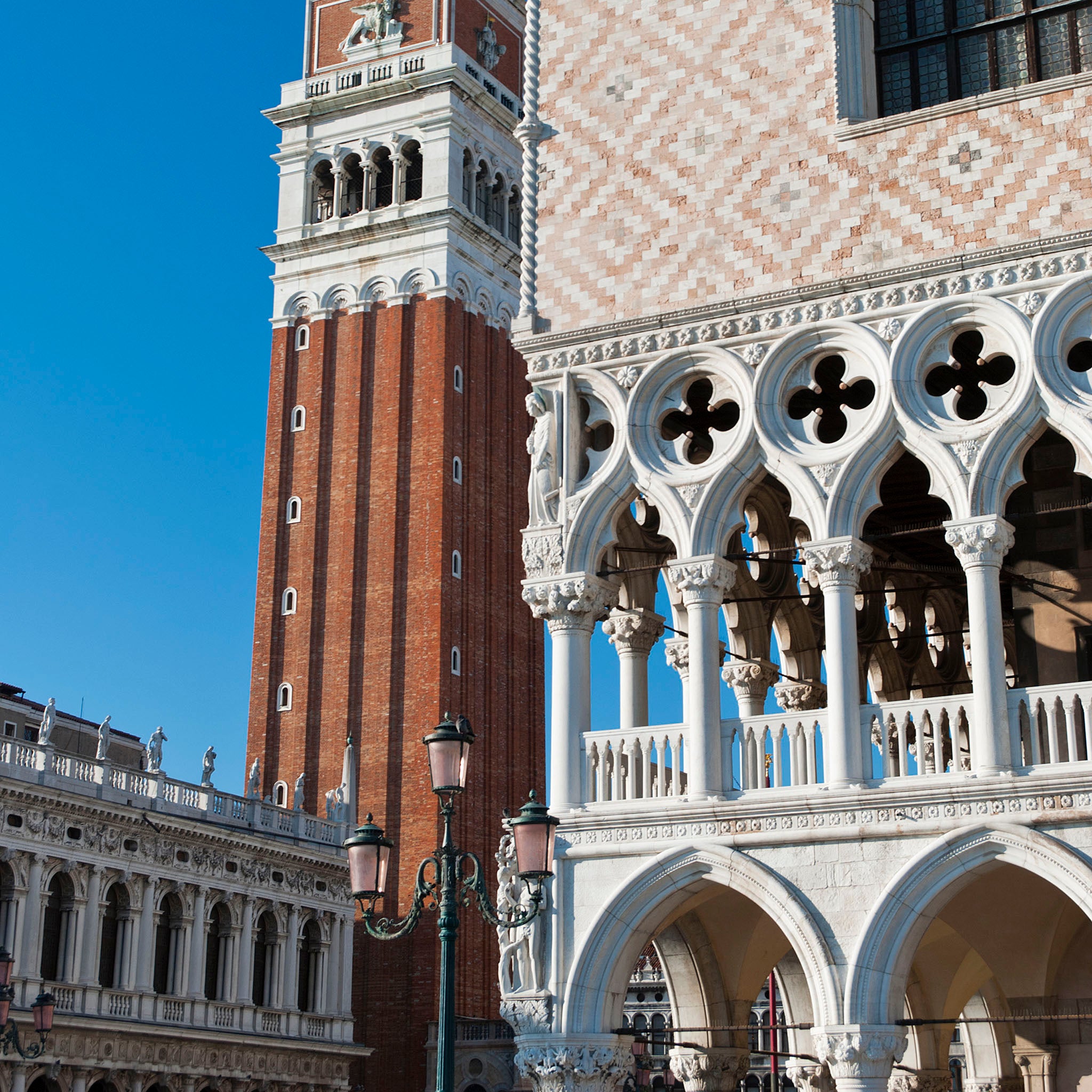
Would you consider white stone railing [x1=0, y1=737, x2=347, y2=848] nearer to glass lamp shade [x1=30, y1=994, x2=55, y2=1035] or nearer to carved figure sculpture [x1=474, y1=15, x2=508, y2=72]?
glass lamp shade [x1=30, y1=994, x2=55, y2=1035]

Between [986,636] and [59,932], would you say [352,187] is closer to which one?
[59,932]

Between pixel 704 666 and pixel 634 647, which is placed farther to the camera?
pixel 634 647

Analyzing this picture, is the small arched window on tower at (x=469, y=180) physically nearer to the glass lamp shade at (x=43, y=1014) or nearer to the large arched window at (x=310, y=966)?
the large arched window at (x=310, y=966)

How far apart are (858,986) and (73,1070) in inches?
1026

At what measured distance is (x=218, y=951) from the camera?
4366 cm

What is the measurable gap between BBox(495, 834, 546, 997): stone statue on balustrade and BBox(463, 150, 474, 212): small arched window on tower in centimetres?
4341

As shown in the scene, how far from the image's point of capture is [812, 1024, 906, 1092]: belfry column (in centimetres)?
1605

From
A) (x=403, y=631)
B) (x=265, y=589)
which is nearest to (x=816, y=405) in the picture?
(x=403, y=631)

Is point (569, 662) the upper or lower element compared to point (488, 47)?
lower

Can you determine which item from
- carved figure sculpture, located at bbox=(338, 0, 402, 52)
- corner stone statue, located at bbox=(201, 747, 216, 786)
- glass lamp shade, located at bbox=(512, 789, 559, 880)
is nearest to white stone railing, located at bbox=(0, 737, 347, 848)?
corner stone statue, located at bbox=(201, 747, 216, 786)

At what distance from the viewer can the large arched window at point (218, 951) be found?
1706 inches

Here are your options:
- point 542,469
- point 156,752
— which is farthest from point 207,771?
point 542,469

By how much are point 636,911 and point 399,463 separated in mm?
38433

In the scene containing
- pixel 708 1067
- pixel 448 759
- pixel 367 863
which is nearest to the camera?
pixel 448 759
